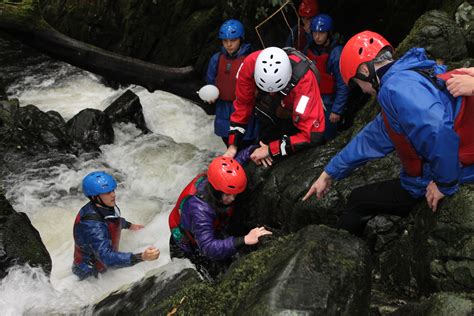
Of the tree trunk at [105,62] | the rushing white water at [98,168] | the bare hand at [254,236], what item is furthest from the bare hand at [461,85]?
the tree trunk at [105,62]

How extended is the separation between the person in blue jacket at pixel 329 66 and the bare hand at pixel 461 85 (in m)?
4.20

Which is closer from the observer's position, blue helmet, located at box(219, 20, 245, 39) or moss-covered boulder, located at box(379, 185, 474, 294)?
moss-covered boulder, located at box(379, 185, 474, 294)

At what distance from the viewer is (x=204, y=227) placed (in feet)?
17.7

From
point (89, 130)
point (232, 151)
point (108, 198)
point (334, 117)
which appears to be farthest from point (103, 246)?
point (89, 130)

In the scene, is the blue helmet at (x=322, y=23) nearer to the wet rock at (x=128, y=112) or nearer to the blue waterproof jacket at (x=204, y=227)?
the blue waterproof jacket at (x=204, y=227)

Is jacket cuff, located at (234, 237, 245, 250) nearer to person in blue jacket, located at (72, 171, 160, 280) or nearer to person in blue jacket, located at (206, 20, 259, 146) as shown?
person in blue jacket, located at (72, 171, 160, 280)

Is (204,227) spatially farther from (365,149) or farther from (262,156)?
(365,149)

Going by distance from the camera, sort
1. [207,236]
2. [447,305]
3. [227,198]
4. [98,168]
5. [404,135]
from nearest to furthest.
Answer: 1. [447,305]
2. [404,135]
3. [207,236]
4. [227,198]
5. [98,168]

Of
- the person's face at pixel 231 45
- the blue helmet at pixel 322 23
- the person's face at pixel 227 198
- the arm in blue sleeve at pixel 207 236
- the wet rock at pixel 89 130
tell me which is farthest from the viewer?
the wet rock at pixel 89 130

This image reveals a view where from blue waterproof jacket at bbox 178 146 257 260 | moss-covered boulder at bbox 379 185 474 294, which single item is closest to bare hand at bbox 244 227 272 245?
blue waterproof jacket at bbox 178 146 257 260

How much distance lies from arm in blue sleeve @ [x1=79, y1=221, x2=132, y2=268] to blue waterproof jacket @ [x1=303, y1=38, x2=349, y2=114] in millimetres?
4002

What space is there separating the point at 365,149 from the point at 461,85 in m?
1.13

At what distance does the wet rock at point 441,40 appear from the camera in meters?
6.31

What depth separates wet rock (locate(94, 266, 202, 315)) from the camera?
14.6 ft
